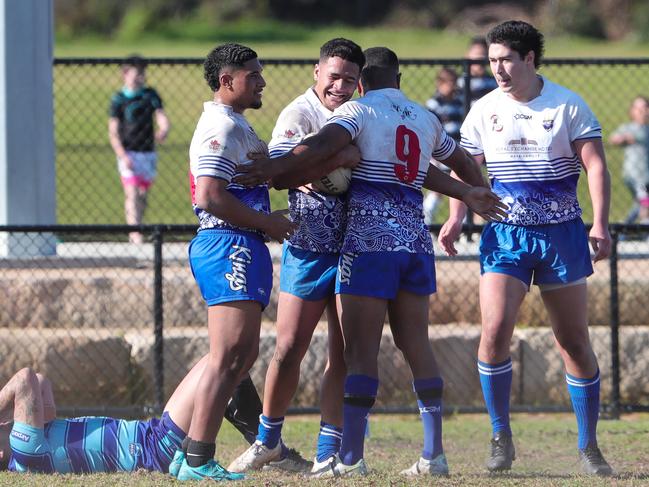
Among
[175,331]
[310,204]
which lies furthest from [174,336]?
[310,204]

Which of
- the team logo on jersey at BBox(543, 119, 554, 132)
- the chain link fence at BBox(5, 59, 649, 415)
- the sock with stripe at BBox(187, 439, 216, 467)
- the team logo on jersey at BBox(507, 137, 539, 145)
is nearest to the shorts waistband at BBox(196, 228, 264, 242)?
the sock with stripe at BBox(187, 439, 216, 467)

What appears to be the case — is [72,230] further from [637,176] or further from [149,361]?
[637,176]

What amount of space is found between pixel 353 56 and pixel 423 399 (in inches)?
62.3

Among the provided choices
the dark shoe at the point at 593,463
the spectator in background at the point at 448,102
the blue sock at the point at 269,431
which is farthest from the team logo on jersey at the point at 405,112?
the spectator in background at the point at 448,102

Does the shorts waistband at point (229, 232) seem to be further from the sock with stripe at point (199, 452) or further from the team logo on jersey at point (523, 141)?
the team logo on jersey at point (523, 141)

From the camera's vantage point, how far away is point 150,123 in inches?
412

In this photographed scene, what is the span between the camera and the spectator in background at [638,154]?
1229cm

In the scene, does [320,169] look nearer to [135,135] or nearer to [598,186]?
[598,186]

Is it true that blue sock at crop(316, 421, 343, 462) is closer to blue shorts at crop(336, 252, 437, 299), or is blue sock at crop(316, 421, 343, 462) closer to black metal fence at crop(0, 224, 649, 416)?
blue shorts at crop(336, 252, 437, 299)

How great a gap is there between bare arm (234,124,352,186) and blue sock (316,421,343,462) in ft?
4.02

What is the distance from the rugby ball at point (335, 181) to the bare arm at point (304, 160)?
116 mm

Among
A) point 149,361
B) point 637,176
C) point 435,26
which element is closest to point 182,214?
point 637,176

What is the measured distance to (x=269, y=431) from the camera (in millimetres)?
5852

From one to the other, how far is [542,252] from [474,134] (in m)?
0.70
